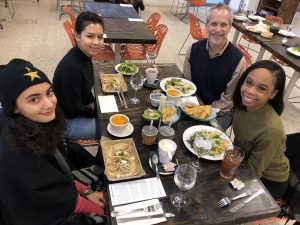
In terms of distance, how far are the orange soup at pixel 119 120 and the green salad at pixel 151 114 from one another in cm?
13

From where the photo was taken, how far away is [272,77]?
155cm

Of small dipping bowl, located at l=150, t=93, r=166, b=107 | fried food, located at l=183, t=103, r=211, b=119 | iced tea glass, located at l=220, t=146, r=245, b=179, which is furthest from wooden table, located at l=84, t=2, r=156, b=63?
iced tea glass, located at l=220, t=146, r=245, b=179

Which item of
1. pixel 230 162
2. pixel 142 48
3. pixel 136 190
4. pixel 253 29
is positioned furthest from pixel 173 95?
pixel 253 29

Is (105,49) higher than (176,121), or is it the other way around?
(176,121)

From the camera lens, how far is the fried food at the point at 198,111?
172 cm

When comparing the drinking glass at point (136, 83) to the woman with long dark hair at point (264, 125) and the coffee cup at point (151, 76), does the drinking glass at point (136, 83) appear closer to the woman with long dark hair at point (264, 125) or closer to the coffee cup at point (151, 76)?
the coffee cup at point (151, 76)

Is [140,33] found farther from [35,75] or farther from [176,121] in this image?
[35,75]

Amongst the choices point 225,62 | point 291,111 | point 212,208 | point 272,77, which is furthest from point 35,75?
point 291,111

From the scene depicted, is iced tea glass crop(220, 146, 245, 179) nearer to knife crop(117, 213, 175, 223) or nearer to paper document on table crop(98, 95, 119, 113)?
knife crop(117, 213, 175, 223)

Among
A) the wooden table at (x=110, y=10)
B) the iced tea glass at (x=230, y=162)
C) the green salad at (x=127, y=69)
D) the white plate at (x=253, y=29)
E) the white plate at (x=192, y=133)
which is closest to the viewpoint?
the iced tea glass at (x=230, y=162)

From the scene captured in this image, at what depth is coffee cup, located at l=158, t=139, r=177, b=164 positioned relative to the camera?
134cm

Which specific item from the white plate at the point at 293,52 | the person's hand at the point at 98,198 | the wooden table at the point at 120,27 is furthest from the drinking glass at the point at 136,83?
the white plate at the point at 293,52

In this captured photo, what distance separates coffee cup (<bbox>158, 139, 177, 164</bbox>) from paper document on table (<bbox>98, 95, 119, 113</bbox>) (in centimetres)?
47

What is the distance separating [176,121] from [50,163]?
806 millimetres
